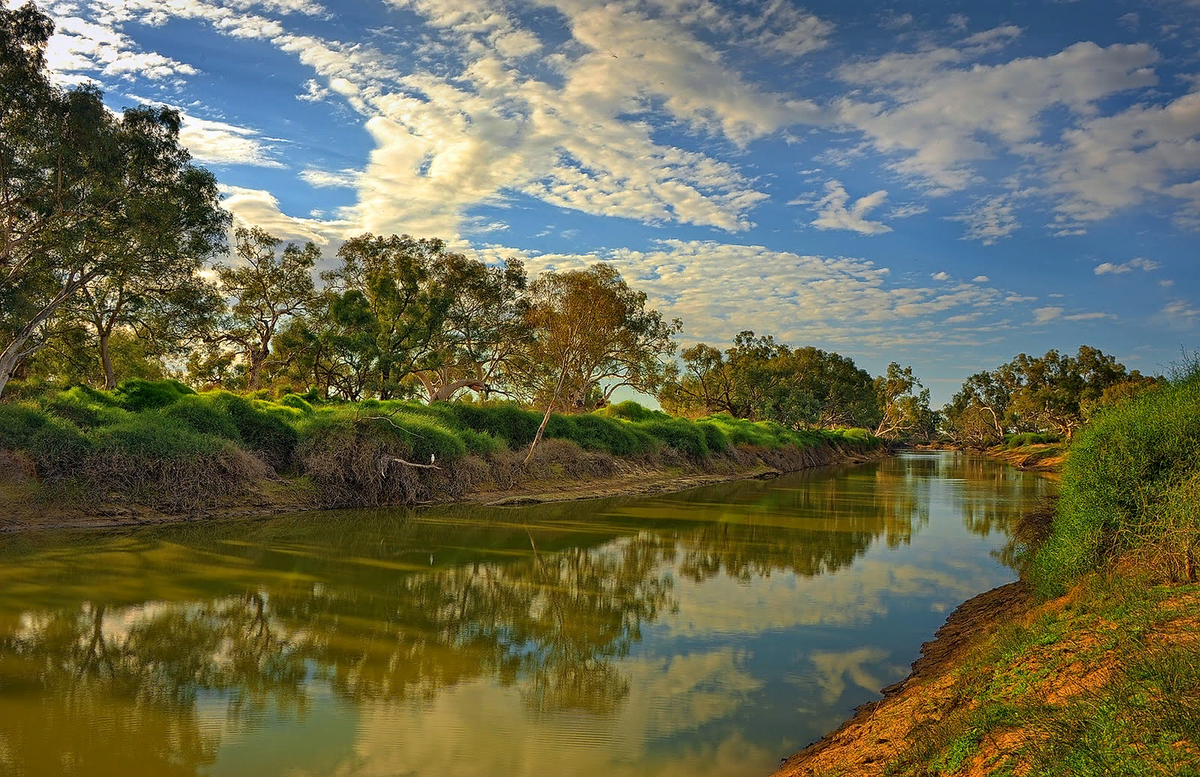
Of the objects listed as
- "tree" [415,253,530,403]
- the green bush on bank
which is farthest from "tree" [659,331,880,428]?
the green bush on bank

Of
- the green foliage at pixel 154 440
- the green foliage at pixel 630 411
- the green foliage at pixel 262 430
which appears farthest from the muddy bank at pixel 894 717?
the green foliage at pixel 630 411

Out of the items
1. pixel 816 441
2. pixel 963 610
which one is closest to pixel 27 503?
pixel 963 610

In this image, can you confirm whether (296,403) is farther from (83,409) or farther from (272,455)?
(83,409)

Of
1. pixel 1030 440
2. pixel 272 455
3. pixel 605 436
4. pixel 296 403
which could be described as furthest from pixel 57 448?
pixel 1030 440

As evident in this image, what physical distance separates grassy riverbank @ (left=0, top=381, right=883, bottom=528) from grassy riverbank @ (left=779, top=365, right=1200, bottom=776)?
1874 cm

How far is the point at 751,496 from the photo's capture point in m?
33.2

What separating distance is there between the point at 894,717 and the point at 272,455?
22595 mm

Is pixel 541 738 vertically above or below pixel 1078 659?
below

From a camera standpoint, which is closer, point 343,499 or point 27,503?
point 27,503

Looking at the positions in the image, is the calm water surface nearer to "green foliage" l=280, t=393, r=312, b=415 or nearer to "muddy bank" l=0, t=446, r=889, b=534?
"muddy bank" l=0, t=446, r=889, b=534

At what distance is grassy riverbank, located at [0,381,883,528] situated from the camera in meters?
17.4

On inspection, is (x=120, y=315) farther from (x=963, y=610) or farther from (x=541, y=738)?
(x=963, y=610)

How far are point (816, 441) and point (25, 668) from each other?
69.9 metres

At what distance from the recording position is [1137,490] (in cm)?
905
